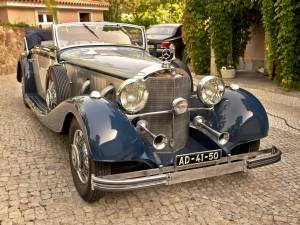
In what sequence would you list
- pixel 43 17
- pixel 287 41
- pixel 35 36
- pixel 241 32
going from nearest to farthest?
pixel 35 36
pixel 287 41
pixel 241 32
pixel 43 17

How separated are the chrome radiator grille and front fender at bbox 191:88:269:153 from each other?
1.14 feet

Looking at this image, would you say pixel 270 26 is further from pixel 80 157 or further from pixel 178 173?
pixel 80 157

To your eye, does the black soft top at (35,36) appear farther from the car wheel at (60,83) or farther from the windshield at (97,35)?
the car wheel at (60,83)

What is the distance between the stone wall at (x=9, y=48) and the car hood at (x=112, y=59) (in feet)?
28.4

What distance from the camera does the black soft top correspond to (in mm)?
6836

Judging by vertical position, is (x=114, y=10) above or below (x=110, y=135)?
above

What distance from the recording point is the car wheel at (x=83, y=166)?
2.88 meters

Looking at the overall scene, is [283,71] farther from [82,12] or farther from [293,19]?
[82,12]

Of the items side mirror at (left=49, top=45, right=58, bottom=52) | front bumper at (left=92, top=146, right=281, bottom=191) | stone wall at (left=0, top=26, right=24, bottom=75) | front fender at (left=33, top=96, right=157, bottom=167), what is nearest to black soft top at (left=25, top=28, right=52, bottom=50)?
side mirror at (left=49, top=45, right=58, bottom=52)

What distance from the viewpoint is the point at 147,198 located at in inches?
128

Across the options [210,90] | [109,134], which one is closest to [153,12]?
[210,90]

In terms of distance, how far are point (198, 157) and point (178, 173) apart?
30cm

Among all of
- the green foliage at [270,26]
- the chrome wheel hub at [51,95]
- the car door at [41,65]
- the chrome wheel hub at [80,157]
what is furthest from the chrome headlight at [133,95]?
the green foliage at [270,26]

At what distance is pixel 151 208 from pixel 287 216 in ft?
3.94
